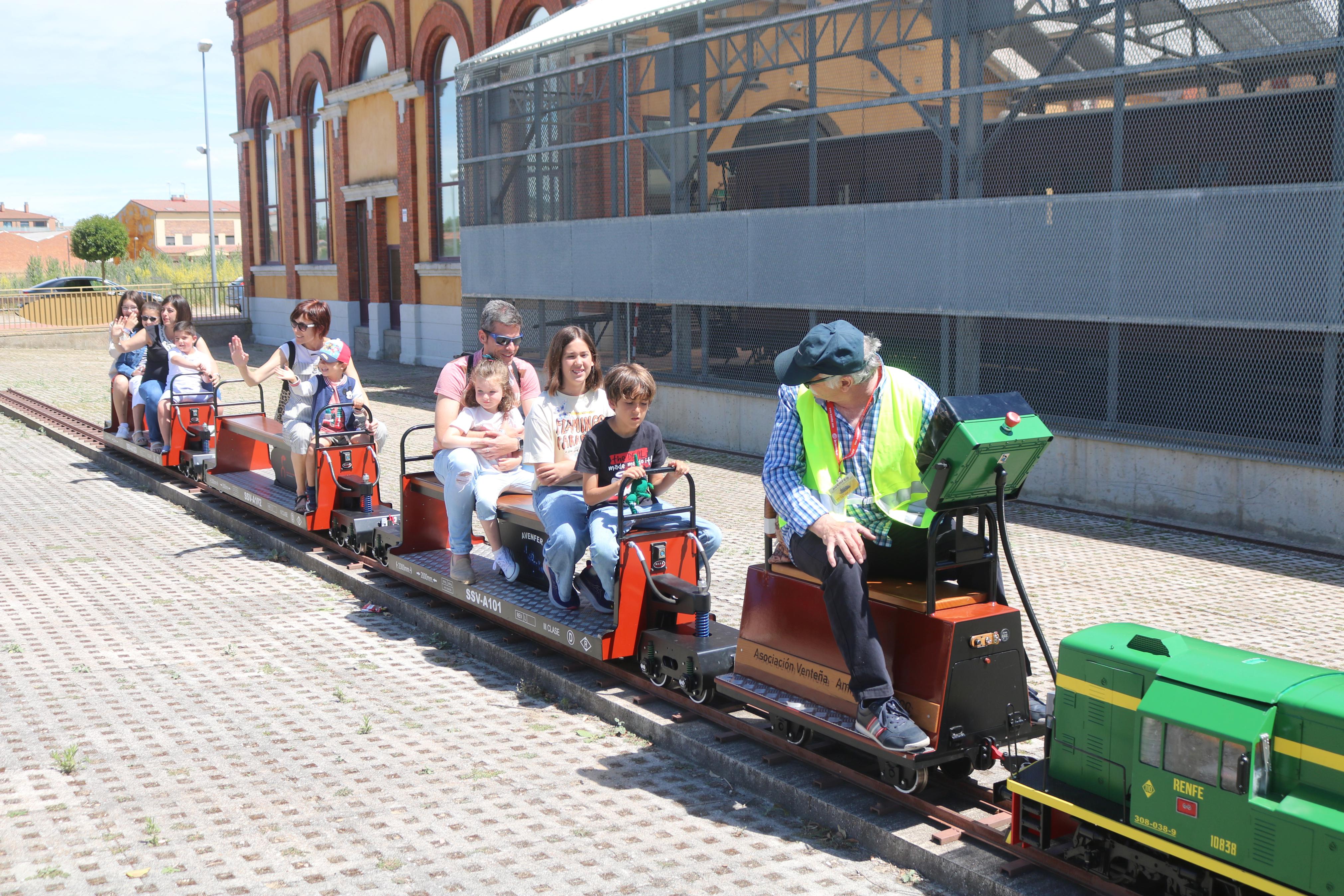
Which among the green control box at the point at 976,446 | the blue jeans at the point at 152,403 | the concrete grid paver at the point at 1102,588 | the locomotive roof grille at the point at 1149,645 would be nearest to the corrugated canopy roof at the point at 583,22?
the concrete grid paver at the point at 1102,588

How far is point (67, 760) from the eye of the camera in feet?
17.9

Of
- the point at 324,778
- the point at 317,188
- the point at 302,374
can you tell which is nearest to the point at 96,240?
the point at 317,188

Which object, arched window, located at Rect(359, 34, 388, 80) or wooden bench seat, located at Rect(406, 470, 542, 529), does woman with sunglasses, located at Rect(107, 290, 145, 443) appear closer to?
wooden bench seat, located at Rect(406, 470, 542, 529)

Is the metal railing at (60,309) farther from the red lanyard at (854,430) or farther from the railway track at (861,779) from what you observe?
the red lanyard at (854,430)

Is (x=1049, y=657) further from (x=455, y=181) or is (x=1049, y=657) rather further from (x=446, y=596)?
(x=455, y=181)

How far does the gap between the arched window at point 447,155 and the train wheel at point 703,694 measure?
67.3 ft

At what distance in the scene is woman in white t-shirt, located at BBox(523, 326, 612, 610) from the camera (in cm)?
666

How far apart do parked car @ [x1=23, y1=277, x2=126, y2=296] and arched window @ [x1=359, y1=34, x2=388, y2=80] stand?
10030mm

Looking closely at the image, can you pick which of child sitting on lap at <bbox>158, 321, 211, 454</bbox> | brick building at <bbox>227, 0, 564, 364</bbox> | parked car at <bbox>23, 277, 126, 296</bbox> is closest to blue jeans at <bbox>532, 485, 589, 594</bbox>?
child sitting on lap at <bbox>158, 321, 211, 454</bbox>

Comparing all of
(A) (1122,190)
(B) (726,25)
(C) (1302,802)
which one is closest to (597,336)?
(B) (726,25)

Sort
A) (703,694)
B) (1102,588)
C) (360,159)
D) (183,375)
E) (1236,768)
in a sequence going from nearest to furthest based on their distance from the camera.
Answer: (1236,768) → (703,694) → (1102,588) → (183,375) → (360,159)

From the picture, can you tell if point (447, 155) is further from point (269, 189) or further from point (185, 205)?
point (185, 205)

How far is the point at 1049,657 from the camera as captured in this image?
4582mm

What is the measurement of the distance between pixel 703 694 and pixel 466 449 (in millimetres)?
2630
